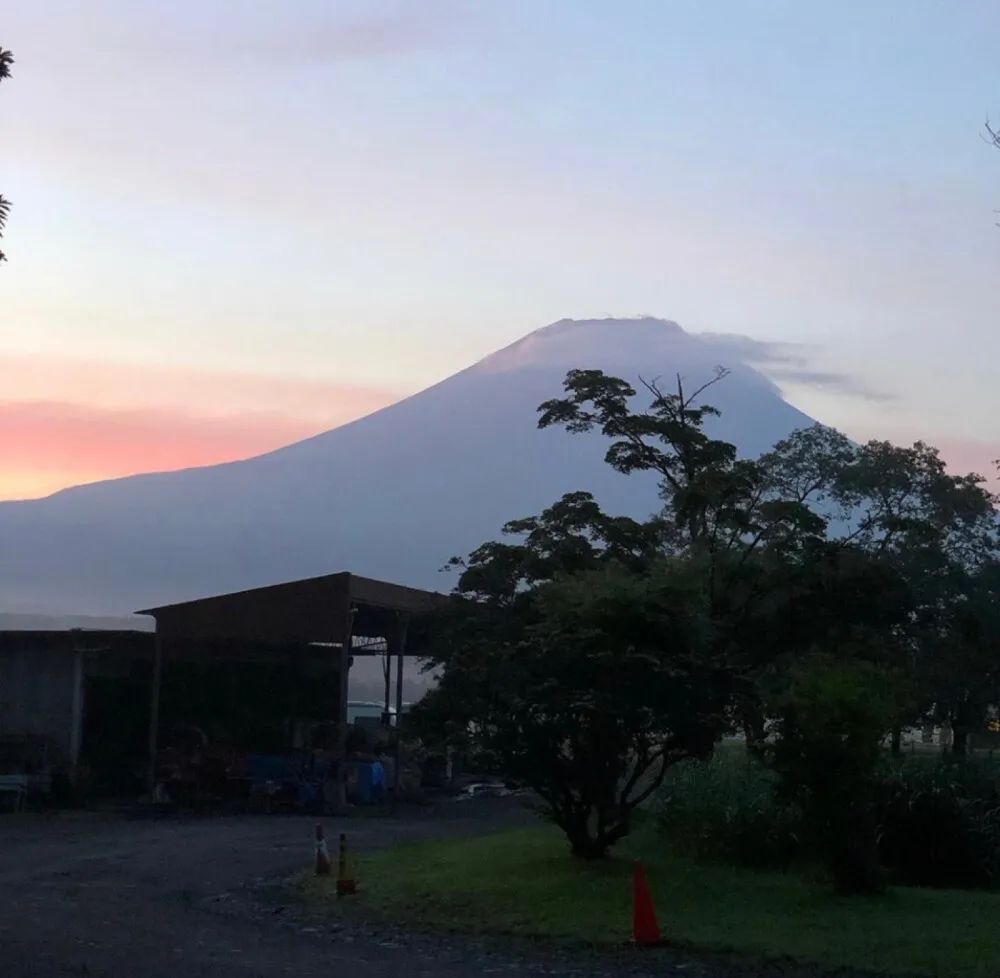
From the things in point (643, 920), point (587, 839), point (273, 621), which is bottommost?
point (643, 920)

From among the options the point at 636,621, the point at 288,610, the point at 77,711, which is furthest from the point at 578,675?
the point at 77,711

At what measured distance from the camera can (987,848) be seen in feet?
54.8

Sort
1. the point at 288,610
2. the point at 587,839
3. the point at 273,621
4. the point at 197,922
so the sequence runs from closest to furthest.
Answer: the point at 197,922 < the point at 587,839 < the point at 288,610 < the point at 273,621

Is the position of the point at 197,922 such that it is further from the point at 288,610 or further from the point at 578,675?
the point at 288,610

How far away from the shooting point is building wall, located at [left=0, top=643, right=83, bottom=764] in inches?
1227

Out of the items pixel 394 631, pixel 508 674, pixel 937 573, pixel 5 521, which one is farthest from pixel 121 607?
pixel 508 674

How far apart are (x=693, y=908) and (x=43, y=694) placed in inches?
811

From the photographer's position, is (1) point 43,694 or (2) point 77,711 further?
(1) point 43,694

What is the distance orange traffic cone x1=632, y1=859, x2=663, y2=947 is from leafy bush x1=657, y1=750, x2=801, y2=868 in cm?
336

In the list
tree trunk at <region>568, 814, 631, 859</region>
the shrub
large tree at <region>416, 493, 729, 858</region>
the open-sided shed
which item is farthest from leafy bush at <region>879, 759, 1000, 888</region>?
the open-sided shed

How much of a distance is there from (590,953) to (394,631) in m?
25.9

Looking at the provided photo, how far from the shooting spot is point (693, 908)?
1430 centimetres

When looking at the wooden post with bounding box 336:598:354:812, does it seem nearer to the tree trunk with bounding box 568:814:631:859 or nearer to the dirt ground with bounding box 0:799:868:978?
the dirt ground with bounding box 0:799:868:978

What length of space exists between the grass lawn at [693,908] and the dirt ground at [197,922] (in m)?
0.71
